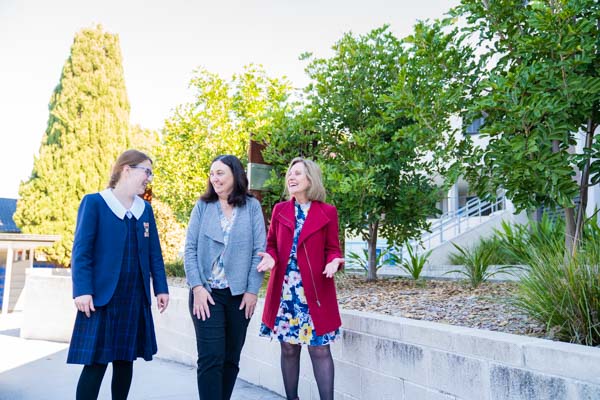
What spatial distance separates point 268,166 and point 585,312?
13.1 feet

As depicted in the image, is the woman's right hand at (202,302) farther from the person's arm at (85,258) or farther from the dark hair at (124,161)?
the dark hair at (124,161)

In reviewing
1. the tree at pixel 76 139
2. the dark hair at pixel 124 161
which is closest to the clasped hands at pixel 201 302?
the dark hair at pixel 124 161

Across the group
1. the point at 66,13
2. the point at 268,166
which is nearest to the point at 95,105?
the point at 66,13

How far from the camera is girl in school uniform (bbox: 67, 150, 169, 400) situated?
267cm

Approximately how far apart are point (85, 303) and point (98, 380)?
17.9 inches

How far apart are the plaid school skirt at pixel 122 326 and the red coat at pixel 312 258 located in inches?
30.6

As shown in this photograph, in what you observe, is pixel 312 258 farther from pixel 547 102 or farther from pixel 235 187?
pixel 547 102

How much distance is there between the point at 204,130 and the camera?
44.8 feet

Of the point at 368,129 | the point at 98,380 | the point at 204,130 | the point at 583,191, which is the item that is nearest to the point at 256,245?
the point at 98,380

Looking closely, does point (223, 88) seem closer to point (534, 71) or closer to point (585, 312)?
point (534, 71)

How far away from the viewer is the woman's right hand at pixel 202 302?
286 cm

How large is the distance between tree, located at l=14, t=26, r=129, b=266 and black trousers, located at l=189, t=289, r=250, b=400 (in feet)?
56.7

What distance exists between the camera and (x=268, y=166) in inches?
Result: 232

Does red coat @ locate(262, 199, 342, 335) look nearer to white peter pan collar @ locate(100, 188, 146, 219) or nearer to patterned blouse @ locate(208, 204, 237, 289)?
patterned blouse @ locate(208, 204, 237, 289)
